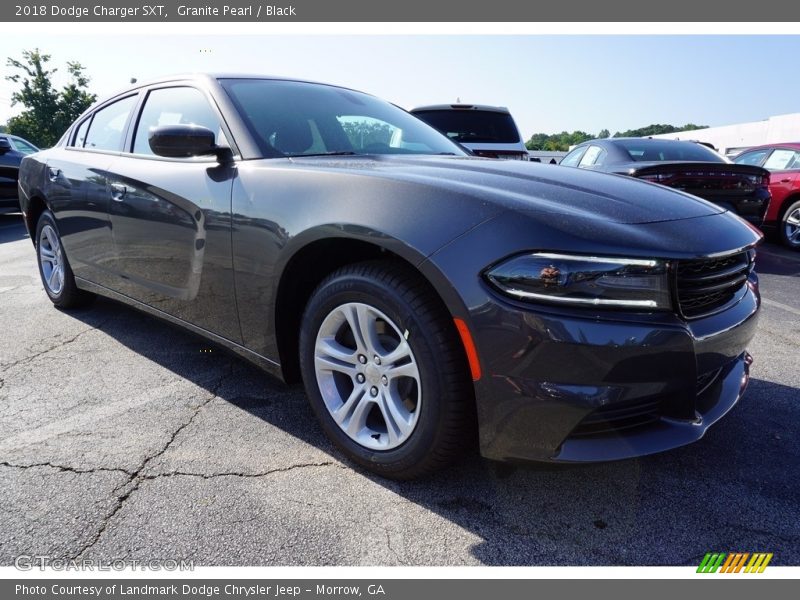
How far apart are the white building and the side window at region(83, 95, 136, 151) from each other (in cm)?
2875

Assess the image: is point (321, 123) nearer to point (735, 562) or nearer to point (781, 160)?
point (735, 562)

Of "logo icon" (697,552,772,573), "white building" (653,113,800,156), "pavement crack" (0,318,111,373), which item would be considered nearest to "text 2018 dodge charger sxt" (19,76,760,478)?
"logo icon" (697,552,772,573)

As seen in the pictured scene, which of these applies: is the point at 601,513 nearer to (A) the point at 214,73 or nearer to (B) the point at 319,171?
(B) the point at 319,171

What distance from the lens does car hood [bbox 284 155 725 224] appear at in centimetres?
182

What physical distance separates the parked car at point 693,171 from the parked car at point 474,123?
1477 millimetres

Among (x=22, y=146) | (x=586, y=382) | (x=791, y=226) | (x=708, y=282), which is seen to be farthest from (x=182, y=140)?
(x=22, y=146)

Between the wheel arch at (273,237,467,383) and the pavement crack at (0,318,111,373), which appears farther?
the pavement crack at (0,318,111,373)

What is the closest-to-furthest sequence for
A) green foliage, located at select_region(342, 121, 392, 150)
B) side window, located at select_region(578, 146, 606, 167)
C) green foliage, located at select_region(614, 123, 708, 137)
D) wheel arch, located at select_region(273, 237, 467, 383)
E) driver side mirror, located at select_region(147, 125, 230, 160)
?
wheel arch, located at select_region(273, 237, 467, 383) → driver side mirror, located at select_region(147, 125, 230, 160) → green foliage, located at select_region(342, 121, 392, 150) → side window, located at select_region(578, 146, 606, 167) → green foliage, located at select_region(614, 123, 708, 137)

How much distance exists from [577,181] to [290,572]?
171 centimetres

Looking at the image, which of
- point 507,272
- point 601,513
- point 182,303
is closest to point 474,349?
point 507,272

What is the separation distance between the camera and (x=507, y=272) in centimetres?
167

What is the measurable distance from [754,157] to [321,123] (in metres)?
8.44

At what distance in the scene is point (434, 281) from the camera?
1.77 m

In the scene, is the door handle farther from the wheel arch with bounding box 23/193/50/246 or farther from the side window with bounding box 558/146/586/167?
the side window with bounding box 558/146/586/167
